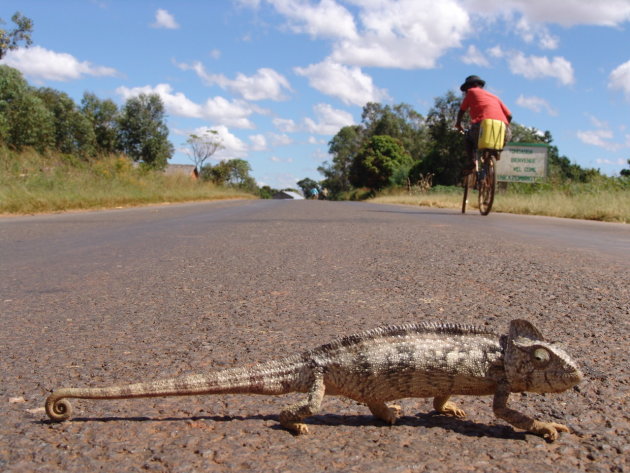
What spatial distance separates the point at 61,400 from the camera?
1.83 m

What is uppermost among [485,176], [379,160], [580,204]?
[379,160]

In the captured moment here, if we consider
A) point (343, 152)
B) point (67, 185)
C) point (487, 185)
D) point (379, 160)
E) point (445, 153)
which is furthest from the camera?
point (343, 152)

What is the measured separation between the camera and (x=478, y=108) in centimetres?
1246

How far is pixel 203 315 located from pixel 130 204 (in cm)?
2090

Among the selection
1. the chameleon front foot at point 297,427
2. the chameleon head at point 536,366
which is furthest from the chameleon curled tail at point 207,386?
the chameleon head at point 536,366

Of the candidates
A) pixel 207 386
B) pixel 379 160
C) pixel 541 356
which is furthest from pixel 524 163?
pixel 379 160

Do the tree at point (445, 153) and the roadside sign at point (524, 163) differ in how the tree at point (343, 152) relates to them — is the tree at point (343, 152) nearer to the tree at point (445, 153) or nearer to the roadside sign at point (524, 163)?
the tree at point (445, 153)

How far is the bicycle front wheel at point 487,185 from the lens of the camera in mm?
13352

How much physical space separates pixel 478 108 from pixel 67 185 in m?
14.5

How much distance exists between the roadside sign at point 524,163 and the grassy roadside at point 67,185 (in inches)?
661

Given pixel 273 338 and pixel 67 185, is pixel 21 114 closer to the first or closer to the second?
pixel 67 185

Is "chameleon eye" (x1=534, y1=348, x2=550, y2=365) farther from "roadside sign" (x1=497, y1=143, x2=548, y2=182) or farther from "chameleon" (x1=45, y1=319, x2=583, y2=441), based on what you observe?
"roadside sign" (x1=497, y1=143, x2=548, y2=182)

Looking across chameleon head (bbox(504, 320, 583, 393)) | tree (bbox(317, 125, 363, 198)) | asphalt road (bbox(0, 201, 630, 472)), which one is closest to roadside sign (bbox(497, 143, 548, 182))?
asphalt road (bbox(0, 201, 630, 472))

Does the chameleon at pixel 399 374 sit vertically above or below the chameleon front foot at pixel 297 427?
above
